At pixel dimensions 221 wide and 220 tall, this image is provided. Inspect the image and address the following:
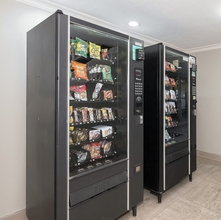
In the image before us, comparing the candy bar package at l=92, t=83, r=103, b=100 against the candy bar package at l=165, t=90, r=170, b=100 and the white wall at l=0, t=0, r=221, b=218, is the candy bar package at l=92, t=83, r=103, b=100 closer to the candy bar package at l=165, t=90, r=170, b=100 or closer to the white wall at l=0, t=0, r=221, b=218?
the white wall at l=0, t=0, r=221, b=218

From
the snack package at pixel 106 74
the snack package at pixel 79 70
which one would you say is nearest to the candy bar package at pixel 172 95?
the snack package at pixel 106 74

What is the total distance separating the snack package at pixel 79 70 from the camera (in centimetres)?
171

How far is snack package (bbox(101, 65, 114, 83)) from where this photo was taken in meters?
1.96

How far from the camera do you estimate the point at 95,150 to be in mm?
1937

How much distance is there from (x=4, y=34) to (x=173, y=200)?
274 cm

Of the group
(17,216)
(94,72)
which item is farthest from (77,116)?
(17,216)

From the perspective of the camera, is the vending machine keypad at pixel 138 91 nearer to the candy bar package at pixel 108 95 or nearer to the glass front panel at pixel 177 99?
the candy bar package at pixel 108 95

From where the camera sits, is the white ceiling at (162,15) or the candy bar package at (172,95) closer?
the white ceiling at (162,15)

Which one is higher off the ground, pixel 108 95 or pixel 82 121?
pixel 108 95

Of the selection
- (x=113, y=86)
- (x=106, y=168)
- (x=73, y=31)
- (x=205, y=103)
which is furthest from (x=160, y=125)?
(x=205, y=103)

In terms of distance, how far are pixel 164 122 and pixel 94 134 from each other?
941 millimetres

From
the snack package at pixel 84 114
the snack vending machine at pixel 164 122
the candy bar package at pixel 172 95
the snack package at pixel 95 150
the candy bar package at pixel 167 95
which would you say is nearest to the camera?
the snack package at pixel 84 114

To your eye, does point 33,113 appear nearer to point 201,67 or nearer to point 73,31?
point 73,31

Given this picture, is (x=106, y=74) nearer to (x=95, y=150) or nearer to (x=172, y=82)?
(x=95, y=150)
